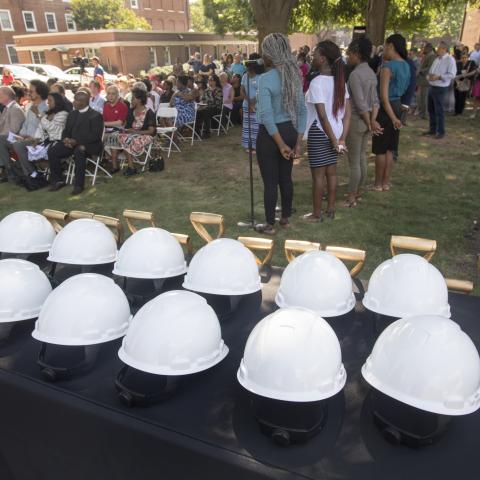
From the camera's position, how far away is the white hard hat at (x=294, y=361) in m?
1.12

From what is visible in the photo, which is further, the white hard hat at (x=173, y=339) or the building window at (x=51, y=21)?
the building window at (x=51, y=21)

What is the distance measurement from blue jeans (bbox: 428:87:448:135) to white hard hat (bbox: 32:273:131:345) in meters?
7.36

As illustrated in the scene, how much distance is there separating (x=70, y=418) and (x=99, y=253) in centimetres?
84

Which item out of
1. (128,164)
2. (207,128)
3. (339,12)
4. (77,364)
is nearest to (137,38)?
(339,12)

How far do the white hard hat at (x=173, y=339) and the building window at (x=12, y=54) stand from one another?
4371 cm

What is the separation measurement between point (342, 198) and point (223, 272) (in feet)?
11.8

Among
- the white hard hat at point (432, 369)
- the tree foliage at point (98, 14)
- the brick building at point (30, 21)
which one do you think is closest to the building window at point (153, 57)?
the tree foliage at point (98, 14)

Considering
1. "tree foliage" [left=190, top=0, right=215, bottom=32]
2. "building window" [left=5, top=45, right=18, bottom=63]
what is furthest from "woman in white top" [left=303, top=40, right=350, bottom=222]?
"tree foliage" [left=190, top=0, right=215, bottom=32]

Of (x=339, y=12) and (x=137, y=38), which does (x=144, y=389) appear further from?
(x=137, y=38)

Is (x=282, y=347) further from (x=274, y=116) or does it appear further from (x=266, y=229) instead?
(x=266, y=229)

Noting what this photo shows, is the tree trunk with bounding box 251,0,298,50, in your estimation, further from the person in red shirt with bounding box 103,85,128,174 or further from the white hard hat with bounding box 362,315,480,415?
the white hard hat with bounding box 362,315,480,415

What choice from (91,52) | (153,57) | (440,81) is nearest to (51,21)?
(91,52)

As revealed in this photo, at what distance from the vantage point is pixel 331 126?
3699 millimetres

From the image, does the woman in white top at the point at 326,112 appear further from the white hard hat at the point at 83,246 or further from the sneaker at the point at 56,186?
the sneaker at the point at 56,186
